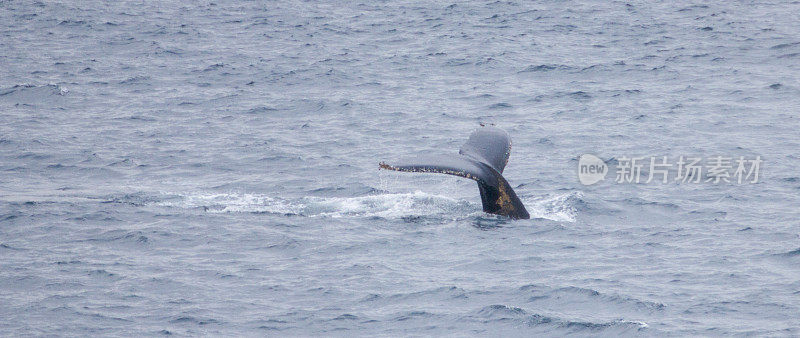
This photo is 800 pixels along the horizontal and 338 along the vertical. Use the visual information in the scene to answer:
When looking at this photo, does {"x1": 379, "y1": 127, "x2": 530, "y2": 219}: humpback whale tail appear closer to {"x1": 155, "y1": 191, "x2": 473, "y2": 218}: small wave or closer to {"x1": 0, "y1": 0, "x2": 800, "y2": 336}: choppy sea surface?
{"x1": 0, "y1": 0, "x2": 800, "y2": 336}: choppy sea surface

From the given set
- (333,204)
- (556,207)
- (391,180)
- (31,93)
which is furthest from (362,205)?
(31,93)

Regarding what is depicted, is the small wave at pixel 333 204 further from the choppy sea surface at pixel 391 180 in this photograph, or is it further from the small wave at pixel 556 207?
the small wave at pixel 556 207

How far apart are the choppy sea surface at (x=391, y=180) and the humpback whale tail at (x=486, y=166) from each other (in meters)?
0.37

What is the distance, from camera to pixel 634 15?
42.1m

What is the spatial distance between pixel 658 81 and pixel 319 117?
9591 mm

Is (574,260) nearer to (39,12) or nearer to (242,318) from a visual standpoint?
(242,318)

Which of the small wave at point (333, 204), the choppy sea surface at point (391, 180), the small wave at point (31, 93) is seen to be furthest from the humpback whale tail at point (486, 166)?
the small wave at point (31, 93)

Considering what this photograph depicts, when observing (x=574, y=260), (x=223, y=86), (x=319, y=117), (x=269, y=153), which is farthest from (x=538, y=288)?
(x=223, y=86)

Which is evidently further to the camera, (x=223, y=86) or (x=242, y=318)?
(x=223, y=86)

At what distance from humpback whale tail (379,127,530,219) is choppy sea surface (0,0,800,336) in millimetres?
365

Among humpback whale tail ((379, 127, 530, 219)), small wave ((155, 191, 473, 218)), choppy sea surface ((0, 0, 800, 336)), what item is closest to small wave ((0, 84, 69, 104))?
choppy sea surface ((0, 0, 800, 336))

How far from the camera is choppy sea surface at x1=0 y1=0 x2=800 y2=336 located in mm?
15875

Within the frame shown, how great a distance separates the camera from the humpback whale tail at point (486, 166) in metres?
17.2

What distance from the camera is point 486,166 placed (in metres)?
17.9
